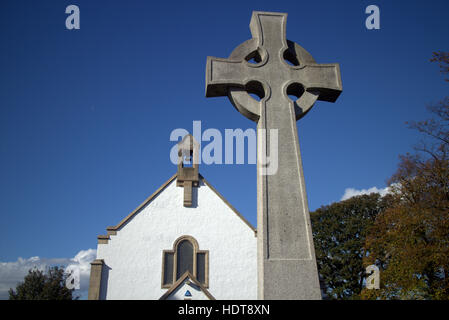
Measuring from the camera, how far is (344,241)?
1287 inches

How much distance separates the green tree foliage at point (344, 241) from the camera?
3128cm

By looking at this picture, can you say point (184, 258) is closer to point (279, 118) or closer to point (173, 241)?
point (173, 241)

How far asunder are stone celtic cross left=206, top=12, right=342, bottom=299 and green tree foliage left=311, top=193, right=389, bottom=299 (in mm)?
27596

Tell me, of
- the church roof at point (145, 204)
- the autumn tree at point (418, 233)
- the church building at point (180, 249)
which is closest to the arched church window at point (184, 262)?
the church building at point (180, 249)

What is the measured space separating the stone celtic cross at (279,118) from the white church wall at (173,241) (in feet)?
40.1

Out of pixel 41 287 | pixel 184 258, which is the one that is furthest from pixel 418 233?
pixel 41 287

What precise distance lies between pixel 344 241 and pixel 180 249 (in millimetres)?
20474

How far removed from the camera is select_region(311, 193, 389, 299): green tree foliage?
31.3 metres

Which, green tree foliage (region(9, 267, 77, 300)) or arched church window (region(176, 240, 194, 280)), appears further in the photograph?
green tree foliage (region(9, 267, 77, 300))

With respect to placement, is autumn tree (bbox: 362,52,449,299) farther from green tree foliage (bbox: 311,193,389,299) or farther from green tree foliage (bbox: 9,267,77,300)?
green tree foliage (bbox: 9,267,77,300)

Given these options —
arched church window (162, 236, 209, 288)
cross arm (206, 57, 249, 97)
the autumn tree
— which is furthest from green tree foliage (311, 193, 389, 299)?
cross arm (206, 57, 249, 97)

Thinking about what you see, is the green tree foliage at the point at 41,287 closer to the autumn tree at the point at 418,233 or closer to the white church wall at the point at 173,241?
the white church wall at the point at 173,241

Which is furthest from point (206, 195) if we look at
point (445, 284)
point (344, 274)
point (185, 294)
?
point (344, 274)
